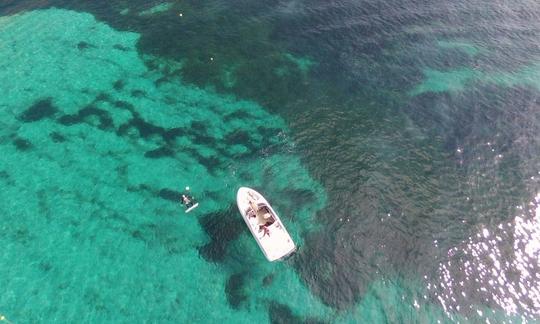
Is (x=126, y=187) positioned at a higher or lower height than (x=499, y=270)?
higher

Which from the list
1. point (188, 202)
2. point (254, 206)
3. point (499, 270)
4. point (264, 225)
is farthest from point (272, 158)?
point (499, 270)

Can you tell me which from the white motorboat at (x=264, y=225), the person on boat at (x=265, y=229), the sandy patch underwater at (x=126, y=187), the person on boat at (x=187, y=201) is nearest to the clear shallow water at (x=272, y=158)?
the sandy patch underwater at (x=126, y=187)

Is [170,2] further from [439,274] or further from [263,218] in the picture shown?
[439,274]

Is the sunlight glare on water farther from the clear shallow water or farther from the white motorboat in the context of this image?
the white motorboat

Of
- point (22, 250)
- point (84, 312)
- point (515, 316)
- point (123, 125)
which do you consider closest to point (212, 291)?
point (84, 312)

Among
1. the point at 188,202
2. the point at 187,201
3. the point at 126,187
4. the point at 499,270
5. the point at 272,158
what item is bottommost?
the point at 499,270

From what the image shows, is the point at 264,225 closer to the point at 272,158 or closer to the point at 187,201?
the point at 187,201

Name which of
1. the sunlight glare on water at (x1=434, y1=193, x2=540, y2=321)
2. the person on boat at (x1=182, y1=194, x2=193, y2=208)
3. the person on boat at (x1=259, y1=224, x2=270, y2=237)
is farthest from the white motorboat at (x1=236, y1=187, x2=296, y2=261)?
the sunlight glare on water at (x1=434, y1=193, x2=540, y2=321)
